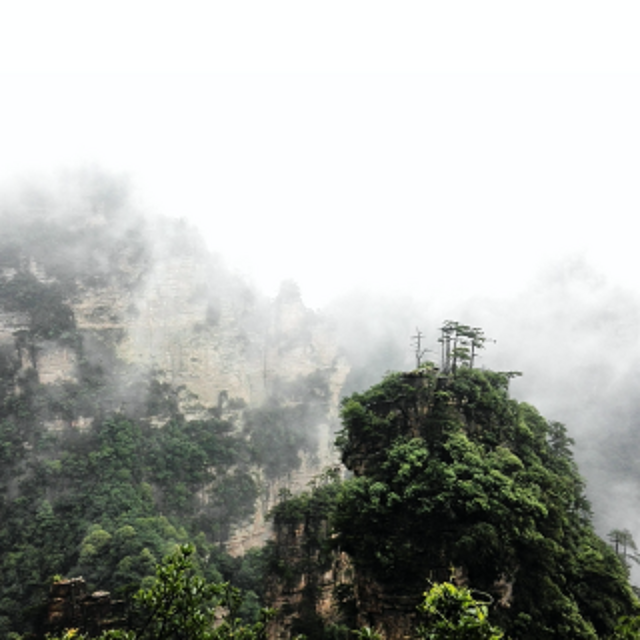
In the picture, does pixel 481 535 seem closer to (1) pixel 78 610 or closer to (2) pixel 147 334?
(1) pixel 78 610

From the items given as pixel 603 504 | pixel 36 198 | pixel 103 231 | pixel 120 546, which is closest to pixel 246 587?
pixel 120 546

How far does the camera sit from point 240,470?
2862 inches

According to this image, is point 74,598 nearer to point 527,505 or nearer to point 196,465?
point 527,505

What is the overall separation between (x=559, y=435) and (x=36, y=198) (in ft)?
305

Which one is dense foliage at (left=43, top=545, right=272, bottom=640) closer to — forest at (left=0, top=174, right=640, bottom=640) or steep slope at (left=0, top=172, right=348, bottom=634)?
forest at (left=0, top=174, right=640, bottom=640)

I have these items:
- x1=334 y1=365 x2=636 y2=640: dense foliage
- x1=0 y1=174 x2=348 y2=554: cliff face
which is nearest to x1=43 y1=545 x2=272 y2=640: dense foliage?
x1=334 y1=365 x2=636 y2=640: dense foliage

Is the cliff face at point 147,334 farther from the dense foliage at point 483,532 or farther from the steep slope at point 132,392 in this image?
the dense foliage at point 483,532

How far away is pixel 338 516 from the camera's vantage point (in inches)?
854

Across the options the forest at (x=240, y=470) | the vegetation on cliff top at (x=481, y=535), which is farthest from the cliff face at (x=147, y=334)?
the vegetation on cliff top at (x=481, y=535)

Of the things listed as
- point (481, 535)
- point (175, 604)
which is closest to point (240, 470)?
point (481, 535)

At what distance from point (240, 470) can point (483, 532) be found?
60.2 metres

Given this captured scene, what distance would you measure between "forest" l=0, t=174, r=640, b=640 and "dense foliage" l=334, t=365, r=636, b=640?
0.30 feet

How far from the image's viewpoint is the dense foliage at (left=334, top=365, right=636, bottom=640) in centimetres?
1836

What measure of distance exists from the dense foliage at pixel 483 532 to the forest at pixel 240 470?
90 millimetres
